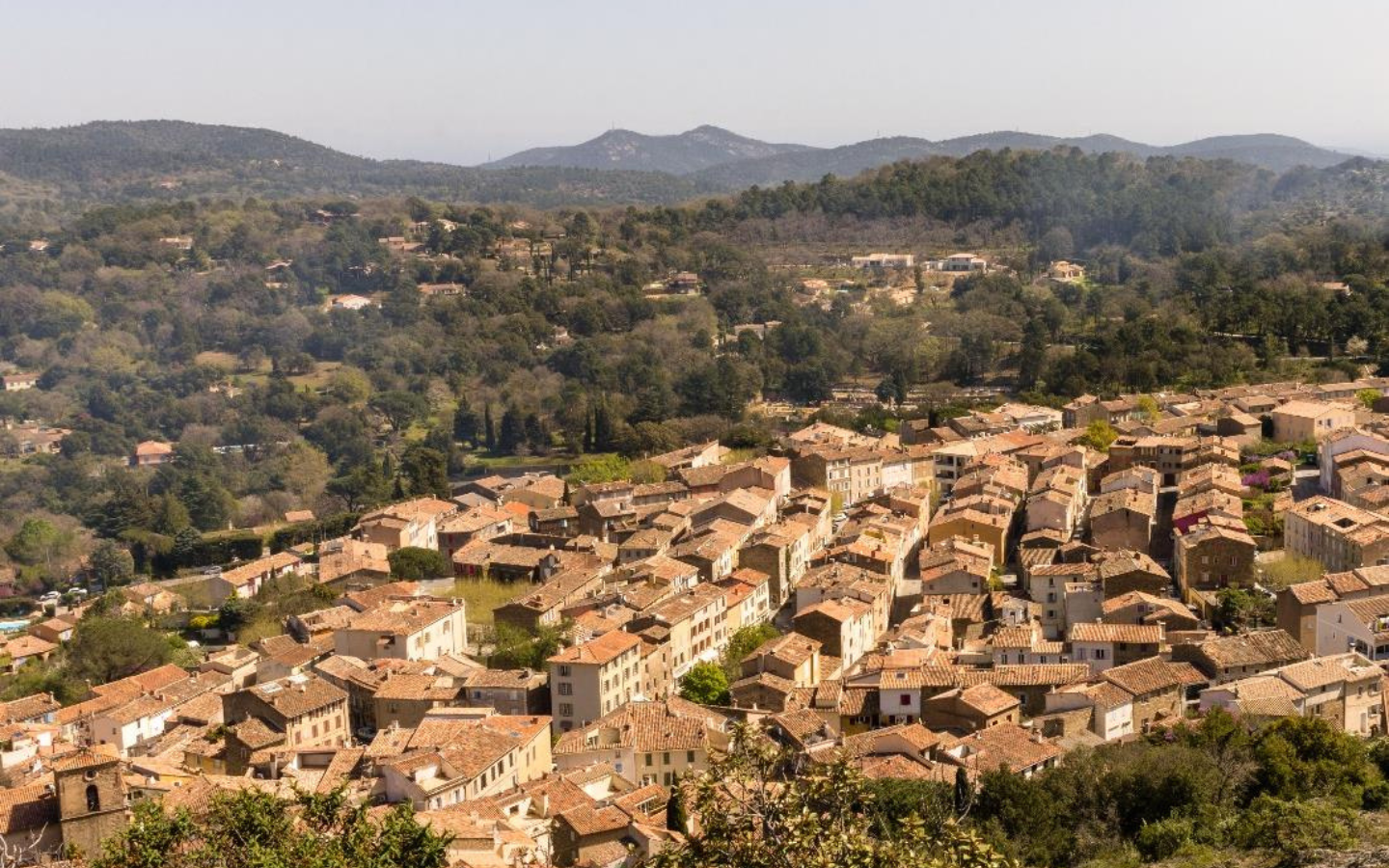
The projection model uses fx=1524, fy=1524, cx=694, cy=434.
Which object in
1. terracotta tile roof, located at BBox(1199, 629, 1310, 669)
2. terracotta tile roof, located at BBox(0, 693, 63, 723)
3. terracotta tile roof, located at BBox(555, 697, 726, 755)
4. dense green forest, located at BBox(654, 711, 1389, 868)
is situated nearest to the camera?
dense green forest, located at BBox(654, 711, 1389, 868)

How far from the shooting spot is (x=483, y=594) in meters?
24.2

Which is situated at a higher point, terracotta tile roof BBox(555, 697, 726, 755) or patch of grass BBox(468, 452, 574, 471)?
terracotta tile roof BBox(555, 697, 726, 755)

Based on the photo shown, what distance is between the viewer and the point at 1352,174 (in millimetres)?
73062

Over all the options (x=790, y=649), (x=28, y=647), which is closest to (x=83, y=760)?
(x=790, y=649)

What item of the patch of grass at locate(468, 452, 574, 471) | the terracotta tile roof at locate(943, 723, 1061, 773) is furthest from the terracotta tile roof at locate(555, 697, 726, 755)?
the patch of grass at locate(468, 452, 574, 471)

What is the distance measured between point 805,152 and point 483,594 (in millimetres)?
131567

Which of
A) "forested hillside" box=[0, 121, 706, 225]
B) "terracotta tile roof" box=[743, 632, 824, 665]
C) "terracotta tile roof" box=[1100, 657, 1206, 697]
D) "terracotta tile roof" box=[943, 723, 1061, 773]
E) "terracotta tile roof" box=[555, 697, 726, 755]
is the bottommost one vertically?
"terracotta tile roof" box=[555, 697, 726, 755]

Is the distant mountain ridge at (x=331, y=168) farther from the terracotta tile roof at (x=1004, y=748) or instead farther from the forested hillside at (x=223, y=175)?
the terracotta tile roof at (x=1004, y=748)

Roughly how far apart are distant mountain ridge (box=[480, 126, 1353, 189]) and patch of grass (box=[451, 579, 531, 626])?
6184 centimetres

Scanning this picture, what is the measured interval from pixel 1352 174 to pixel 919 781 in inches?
2675

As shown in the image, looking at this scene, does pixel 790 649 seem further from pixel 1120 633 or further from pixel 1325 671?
pixel 1325 671

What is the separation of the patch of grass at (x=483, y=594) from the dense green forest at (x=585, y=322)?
9.90m

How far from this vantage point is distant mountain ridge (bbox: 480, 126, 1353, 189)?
379ft

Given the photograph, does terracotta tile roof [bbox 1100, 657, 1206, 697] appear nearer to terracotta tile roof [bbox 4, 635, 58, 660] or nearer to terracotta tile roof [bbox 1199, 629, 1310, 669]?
terracotta tile roof [bbox 1199, 629, 1310, 669]
